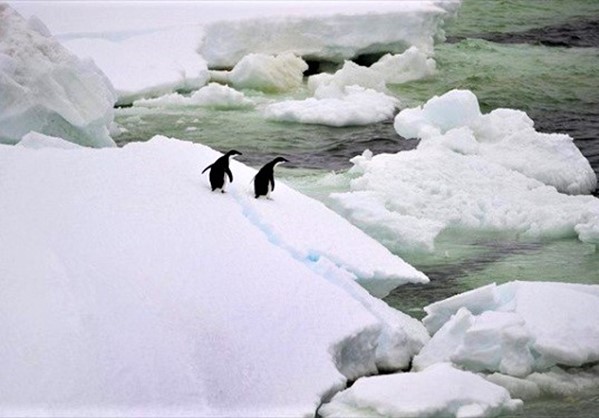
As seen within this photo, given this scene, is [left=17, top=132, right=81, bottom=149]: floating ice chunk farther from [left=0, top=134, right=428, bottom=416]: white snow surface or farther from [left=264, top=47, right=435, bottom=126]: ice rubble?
[left=264, top=47, right=435, bottom=126]: ice rubble

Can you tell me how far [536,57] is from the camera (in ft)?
50.3

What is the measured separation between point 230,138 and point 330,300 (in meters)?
5.36

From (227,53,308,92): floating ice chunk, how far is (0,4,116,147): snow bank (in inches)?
140

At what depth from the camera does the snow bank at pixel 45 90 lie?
909cm

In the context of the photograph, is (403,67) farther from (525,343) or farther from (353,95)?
(525,343)

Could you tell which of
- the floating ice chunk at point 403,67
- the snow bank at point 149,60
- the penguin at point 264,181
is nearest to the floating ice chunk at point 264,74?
the snow bank at point 149,60

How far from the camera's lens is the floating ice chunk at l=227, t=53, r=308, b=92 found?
43.1 feet

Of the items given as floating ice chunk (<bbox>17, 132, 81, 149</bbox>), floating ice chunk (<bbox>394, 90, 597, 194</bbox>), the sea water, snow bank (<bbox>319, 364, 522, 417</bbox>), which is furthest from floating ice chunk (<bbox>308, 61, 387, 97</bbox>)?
snow bank (<bbox>319, 364, 522, 417</bbox>)

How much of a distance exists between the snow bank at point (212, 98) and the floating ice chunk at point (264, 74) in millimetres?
530

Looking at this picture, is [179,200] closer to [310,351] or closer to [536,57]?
[310,351]

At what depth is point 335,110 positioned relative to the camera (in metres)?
12.3

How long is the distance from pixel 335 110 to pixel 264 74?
3.79 feet

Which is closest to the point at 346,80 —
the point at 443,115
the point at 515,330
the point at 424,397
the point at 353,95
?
the point at 353,95

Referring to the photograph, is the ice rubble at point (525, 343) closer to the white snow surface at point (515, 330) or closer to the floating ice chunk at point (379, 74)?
the white snow surface at point (515, 330)
